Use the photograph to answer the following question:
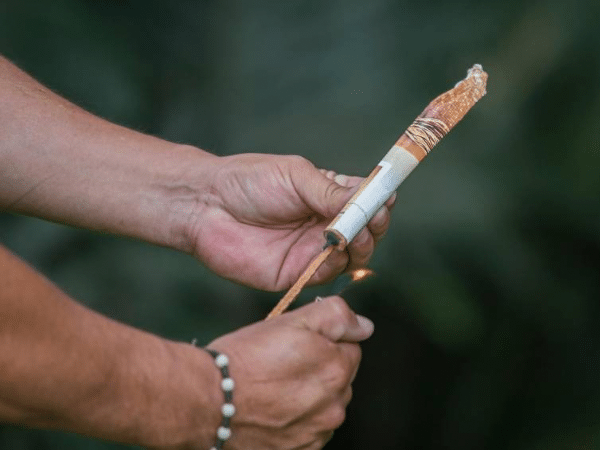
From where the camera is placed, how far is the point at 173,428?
0.93 m

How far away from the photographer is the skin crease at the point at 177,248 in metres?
0.85

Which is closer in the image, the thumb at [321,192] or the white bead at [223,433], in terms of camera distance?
the white bead at [223,433]

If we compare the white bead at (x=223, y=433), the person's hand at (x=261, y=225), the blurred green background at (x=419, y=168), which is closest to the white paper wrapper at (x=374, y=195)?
the person's hand at (x=261, y=225)

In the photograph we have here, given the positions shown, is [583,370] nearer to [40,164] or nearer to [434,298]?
[434,298]

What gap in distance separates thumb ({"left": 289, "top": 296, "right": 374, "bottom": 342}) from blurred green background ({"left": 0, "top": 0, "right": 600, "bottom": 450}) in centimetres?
38

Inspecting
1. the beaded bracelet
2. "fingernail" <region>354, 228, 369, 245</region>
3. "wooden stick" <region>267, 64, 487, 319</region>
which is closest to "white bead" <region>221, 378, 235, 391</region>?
the beaded bracelet

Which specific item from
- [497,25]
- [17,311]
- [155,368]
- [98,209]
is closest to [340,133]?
[497,25]

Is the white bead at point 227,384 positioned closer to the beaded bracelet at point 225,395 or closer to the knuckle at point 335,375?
the beaded bracelet at point 225,395

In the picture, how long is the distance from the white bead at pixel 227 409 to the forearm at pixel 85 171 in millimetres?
368

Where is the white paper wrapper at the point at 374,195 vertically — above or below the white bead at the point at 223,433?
above

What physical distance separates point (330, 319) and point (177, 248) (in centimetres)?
34

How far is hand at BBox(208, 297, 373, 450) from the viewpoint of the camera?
0.96m

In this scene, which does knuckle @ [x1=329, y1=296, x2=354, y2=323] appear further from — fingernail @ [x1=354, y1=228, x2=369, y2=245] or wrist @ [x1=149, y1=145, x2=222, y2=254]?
wrist @ [x1=149, y1=145, x2=222, y2=254]

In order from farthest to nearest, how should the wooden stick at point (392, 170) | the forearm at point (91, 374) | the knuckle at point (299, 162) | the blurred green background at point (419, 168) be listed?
the blurred green background at point (419, 168)
the knuckle at point (299, 162)
the wooden stick at point (392, 170)
the forearm at point (91, 374)
